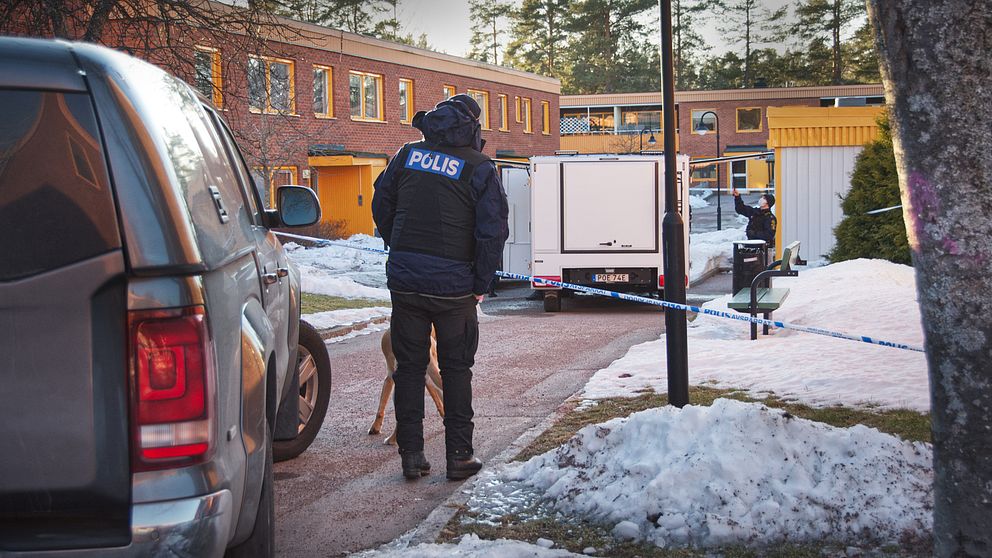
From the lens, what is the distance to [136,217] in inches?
110

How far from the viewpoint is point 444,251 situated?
609 cm

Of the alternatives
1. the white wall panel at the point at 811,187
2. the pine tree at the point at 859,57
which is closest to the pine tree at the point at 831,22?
the pine tree at the point at 859,57

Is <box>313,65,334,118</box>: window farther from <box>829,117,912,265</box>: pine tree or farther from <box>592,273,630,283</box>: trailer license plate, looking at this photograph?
<box>829,117,912,265</box>: pine tree

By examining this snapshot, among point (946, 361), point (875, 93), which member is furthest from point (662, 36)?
point (875, 93)

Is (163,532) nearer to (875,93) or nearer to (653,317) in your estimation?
(653,317)

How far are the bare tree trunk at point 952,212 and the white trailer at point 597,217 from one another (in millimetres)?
14860

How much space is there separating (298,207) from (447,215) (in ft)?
2.82

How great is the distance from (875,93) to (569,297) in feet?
167

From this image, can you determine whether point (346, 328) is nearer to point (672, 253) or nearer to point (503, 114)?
point (672, 253)

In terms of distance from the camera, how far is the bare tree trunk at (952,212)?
11.4 ft

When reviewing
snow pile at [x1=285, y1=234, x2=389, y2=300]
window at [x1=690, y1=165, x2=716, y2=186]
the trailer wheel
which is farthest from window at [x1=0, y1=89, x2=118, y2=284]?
window at [x1=690, y1=165, x2=716, y2=186]

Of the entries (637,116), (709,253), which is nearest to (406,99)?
(709,253)

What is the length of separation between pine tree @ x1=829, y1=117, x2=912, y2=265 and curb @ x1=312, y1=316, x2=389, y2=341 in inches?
315

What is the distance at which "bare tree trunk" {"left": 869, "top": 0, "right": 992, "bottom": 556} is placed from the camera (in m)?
3.48
